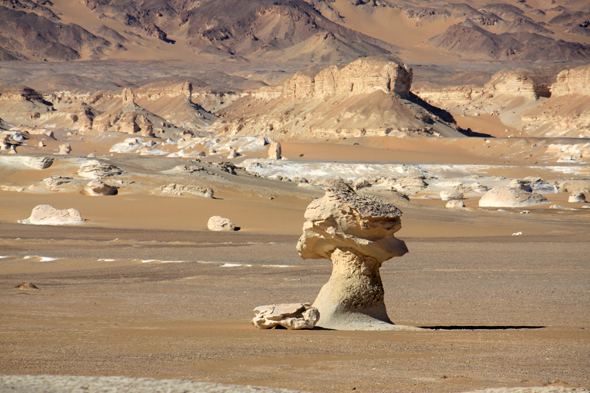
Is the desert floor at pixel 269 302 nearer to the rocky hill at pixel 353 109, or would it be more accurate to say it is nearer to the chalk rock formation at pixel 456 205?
the chalk rock formation at pixel 456 205

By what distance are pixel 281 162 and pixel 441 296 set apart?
40.8 m

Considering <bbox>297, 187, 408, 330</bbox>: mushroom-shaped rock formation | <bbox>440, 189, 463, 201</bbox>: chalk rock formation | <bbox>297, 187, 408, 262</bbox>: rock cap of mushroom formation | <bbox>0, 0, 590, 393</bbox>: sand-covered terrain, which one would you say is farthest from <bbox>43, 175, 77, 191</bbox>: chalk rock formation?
<bbox>297, 187, 408, 262</bbox>: rock cap of mushroom formation

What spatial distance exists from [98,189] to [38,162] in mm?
7678

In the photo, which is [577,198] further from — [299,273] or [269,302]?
[269,302]

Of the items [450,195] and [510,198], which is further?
[450,195]

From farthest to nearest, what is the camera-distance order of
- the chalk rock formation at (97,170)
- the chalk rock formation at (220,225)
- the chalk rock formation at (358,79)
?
the chalk rock formation at (358,79) → the chalk rock formation at (97,170) → the chalk rock formation at (220,225)

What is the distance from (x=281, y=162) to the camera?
5075 cm

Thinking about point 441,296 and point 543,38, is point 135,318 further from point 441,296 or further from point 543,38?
point 543,38

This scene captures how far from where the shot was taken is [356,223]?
7.23 m

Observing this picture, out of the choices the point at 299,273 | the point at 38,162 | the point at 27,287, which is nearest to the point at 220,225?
the point at 299,273

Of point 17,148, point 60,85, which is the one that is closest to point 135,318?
point 17,148

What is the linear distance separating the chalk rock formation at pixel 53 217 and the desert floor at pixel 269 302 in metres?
0.60

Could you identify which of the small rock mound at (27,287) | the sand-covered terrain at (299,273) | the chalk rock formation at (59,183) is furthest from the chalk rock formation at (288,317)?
the chalk rock formation at (59,183)

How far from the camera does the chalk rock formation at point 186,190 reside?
91.5ft
